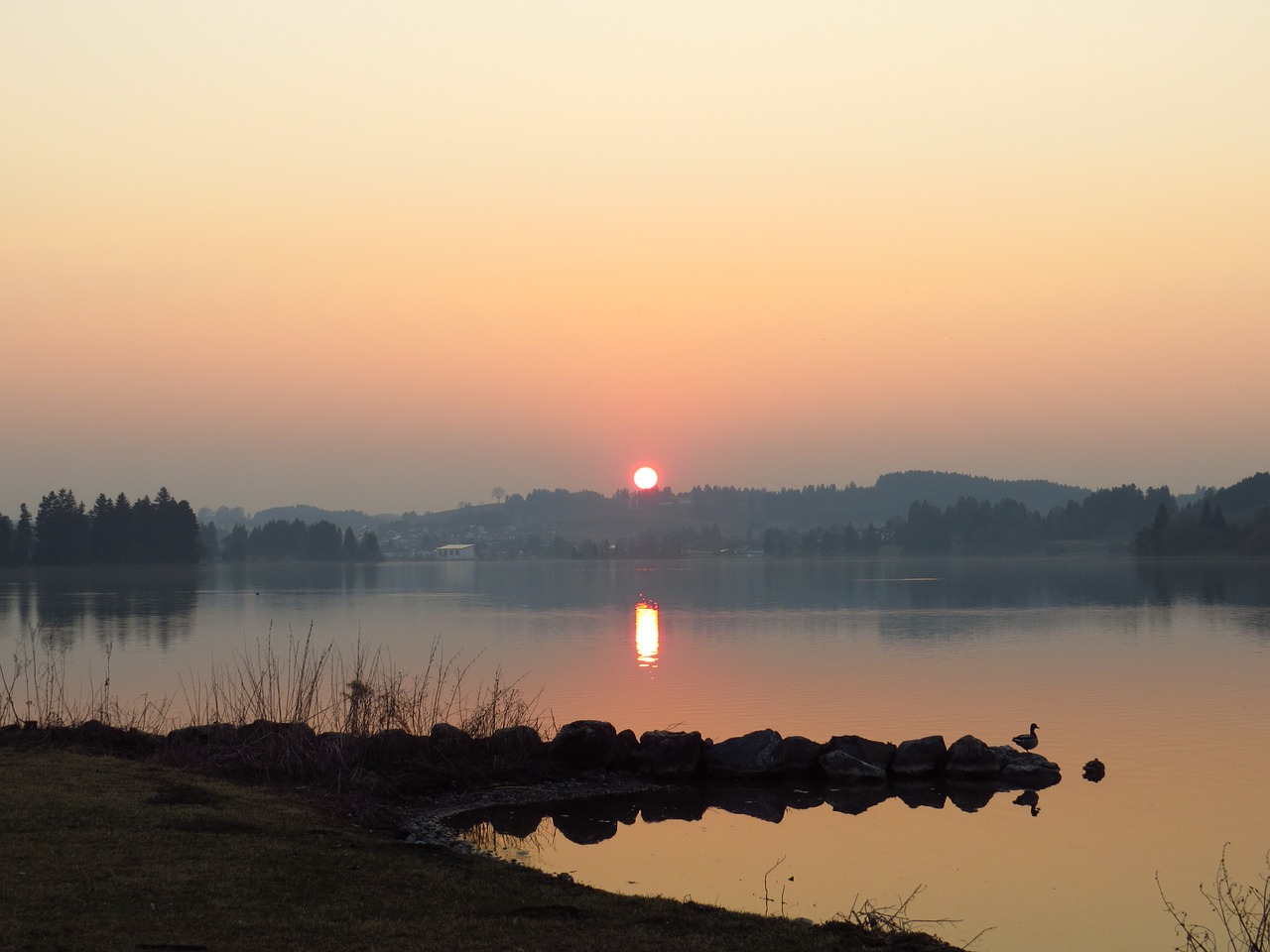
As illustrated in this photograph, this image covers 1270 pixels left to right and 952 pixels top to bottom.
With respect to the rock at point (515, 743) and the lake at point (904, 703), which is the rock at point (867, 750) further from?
the rock at point (515, 743)

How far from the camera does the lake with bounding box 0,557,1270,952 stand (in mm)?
18344

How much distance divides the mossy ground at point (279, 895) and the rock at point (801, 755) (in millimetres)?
11301

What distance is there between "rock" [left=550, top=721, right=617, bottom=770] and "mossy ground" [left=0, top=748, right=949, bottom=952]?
840cm

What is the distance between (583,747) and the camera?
26.5m

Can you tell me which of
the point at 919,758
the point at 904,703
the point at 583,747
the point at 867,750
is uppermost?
the point at 583,747

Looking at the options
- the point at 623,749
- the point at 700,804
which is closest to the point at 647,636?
the point at 623,749

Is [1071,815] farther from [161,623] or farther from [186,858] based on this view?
[161,623]

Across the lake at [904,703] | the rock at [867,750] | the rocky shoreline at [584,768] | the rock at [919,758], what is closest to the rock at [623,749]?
the rocky shoreline at [584,768]

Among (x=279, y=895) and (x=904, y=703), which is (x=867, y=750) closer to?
(x=904, y=703)

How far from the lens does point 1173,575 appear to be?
141500 mm

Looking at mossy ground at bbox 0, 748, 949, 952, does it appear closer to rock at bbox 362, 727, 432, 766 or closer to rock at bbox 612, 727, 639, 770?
rock at bbox 362, 727, 432, 766

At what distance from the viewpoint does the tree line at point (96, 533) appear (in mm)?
170875

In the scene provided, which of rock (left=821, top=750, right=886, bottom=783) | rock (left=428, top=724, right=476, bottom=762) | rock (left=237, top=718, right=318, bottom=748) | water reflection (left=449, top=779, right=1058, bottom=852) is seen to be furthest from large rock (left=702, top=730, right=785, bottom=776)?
rock (left=237, top=718, right=318, bottom=748)

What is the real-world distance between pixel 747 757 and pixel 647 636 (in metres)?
40.0
